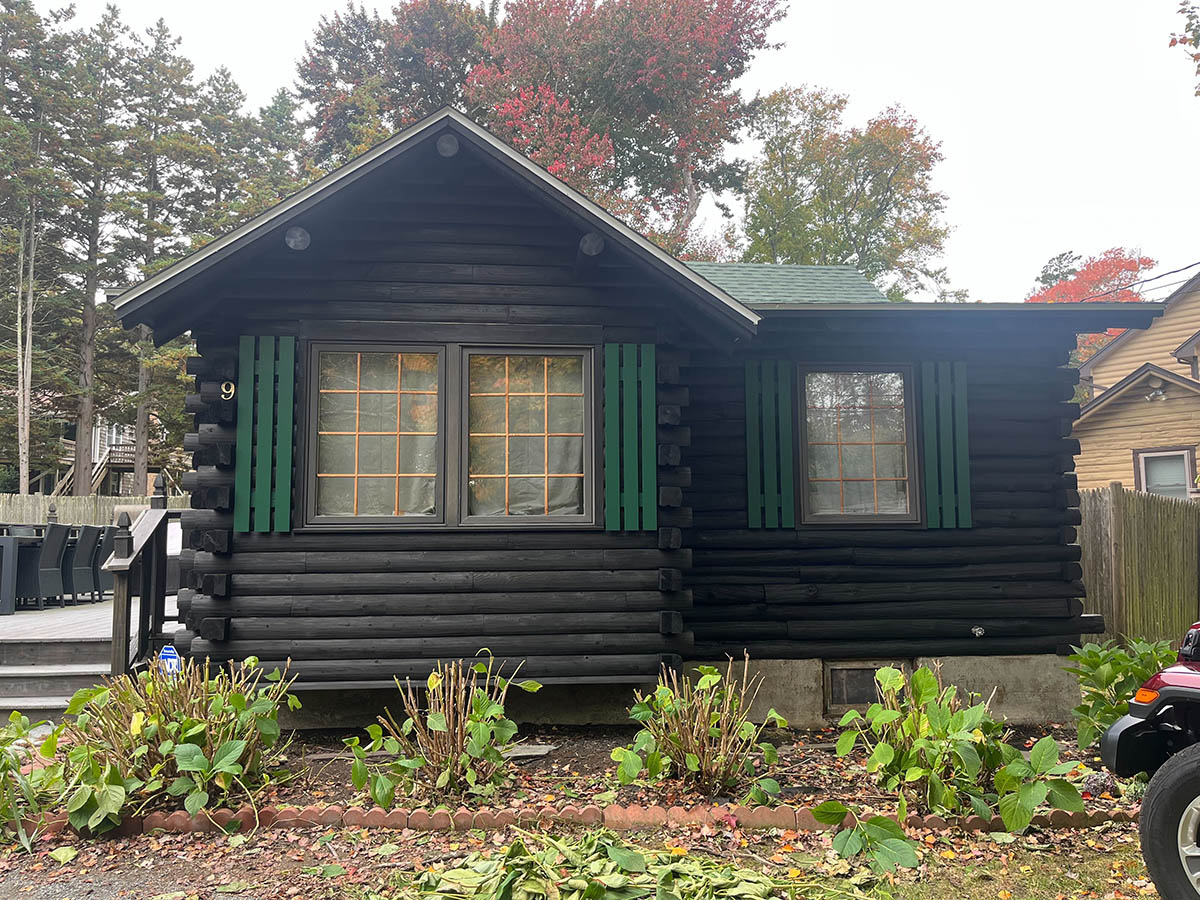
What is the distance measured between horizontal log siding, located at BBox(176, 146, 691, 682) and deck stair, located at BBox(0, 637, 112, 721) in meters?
1.29

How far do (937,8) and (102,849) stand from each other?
82.4 ft

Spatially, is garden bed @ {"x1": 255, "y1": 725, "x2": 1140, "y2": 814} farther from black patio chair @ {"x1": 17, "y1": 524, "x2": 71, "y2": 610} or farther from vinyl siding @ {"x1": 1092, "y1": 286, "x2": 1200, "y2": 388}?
vinyl siding @ {"x1": 1092, "y1": 286, "x2": 1200, "y2": 388}

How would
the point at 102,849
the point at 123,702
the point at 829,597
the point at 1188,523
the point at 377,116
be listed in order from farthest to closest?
the point at 377,116, the point at 1188,523, the point at 829,597, the point at 123,702, the point at 102,849

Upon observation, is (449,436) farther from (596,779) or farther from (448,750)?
(596,779)

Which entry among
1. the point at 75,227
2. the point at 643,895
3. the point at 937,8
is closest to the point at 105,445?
the point at 75,227

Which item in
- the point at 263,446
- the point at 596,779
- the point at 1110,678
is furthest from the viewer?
the point at 263,446

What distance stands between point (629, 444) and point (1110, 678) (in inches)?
142

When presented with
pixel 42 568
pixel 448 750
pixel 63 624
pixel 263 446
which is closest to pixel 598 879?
pixel 448 750

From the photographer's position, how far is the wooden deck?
7.45m

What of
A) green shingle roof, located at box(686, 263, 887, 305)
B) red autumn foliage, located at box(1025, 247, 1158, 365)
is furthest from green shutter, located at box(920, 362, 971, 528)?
red autumn foliage, located at box(1025, 247, 1158, 365)

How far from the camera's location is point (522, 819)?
4.54 metres

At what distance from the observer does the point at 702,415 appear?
7.24 meters

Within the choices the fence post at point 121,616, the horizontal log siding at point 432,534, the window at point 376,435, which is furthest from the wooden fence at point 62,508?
the window at point 376,435

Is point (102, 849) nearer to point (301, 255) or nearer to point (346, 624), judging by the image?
point (346, 624)
